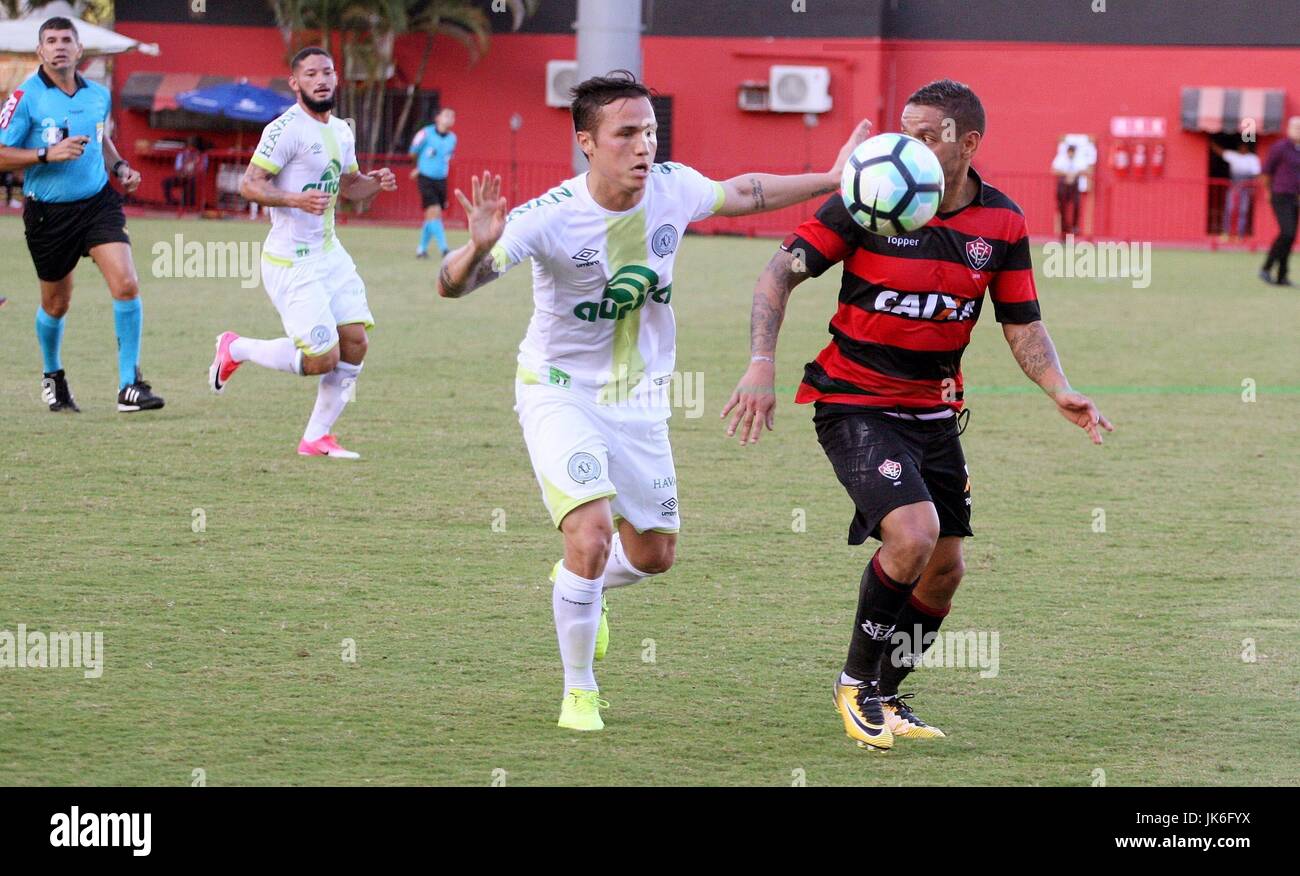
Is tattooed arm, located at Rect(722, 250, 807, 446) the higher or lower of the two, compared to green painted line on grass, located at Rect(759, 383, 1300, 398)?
higher

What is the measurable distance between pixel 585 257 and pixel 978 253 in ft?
4.20

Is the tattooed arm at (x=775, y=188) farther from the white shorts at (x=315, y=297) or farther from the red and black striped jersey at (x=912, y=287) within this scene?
the white shorts at (x=315, y=297)

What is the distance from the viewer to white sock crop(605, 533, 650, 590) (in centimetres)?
619

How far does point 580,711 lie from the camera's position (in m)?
5.64

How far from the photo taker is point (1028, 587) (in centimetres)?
775

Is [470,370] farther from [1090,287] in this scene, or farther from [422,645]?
[1090,287]

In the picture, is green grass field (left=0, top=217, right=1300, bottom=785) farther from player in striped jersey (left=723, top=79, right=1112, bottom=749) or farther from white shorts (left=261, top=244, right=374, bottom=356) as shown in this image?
white shorts (left=261, top=244, right=374, bottom=356)

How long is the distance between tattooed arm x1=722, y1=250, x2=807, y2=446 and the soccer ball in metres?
0.31

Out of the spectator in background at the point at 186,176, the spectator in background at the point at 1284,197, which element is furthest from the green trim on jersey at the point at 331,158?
the spectator in background at the point at 186,176

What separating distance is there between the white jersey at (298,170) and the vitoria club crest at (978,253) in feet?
18.0

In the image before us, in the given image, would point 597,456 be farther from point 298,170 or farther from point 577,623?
point 298,170

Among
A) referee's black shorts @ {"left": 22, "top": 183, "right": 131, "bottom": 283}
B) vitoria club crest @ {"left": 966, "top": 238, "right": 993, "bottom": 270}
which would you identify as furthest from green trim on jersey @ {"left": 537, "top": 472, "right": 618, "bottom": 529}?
referee's black shorts @ {"left": 22, "top": 183, "right": 131, "bottom": 283}
